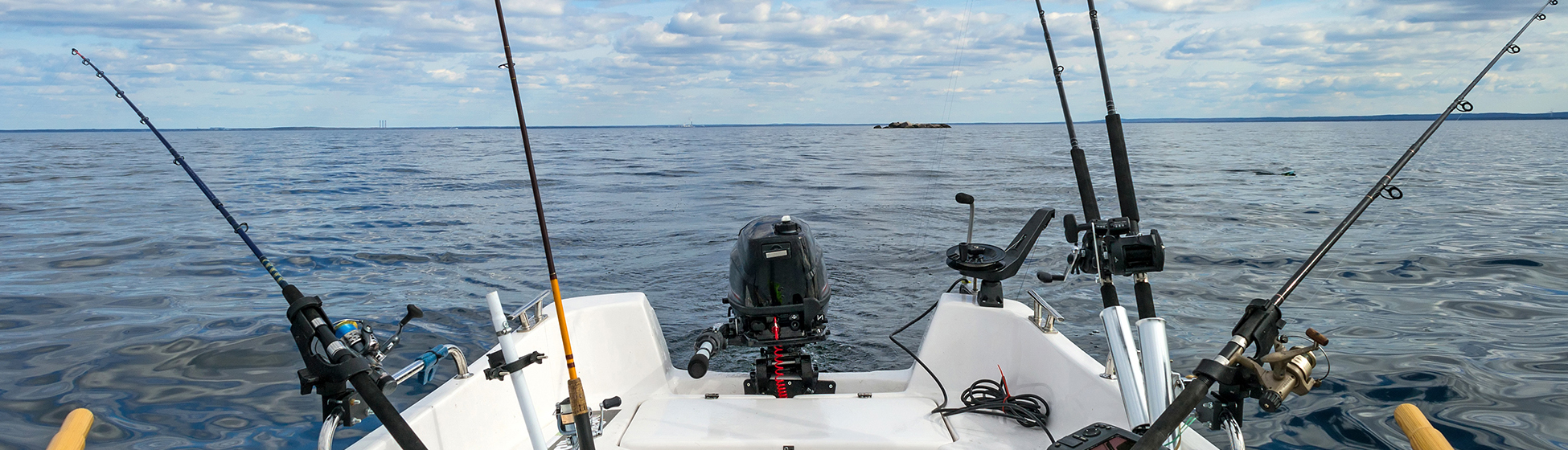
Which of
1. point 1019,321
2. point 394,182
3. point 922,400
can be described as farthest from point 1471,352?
point 394,182

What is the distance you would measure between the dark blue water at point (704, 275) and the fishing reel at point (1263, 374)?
107 inches

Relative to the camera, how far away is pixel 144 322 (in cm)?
604

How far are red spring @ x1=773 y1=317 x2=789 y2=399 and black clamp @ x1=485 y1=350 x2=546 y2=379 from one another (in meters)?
1.38

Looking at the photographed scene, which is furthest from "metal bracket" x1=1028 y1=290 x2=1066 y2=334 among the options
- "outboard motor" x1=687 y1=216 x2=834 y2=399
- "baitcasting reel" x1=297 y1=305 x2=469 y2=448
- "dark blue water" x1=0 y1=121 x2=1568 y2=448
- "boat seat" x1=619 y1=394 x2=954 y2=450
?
"baitcasting reel" x1=297 y1=305 x2=469 y2=448

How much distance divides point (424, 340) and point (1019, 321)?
4.05m

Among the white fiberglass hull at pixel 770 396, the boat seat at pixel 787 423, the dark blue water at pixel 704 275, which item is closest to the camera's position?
the white fiberglass hull at pixel 770 396

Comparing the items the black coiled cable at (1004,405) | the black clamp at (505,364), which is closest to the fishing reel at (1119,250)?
the black coiled cable at (1004,405)

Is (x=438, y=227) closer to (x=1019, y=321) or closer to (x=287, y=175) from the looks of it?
(x=1019, y=321)

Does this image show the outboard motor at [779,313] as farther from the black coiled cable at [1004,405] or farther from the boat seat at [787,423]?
the black coiled cable at [1004,405]

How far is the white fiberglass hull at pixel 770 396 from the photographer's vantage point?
2.57 m

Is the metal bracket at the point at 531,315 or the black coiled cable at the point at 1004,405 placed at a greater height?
the metal bracket at the point at 531,315

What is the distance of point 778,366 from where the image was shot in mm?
3297

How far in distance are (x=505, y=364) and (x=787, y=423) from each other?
4.37 ft

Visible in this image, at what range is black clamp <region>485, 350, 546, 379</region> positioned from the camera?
1801 millimetres
